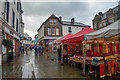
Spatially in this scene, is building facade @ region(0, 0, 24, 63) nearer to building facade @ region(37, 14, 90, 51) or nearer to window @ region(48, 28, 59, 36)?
building facade @ region(37, 14, 90, 51)

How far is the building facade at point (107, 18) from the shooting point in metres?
25.1

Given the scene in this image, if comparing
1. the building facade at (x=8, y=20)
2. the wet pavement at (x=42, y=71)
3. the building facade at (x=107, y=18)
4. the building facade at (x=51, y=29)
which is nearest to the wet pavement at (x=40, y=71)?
the wet pavement at (x=42, y=71)

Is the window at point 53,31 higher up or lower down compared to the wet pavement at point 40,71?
higher up

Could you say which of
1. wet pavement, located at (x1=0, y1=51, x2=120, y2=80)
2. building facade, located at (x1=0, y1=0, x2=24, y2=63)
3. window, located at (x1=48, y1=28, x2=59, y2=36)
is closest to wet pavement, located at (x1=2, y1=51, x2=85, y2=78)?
wet pavement, located at (x1=0, y1=51, x2=120, y2=80)

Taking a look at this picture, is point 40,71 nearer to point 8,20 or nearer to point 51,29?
point 8,20

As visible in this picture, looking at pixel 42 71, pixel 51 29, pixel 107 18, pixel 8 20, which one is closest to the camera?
pixel 42 71

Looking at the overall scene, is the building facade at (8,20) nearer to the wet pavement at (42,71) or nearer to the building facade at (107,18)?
the wet pavement at (42,71)

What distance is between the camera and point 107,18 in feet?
90.9

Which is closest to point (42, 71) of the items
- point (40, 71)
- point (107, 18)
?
point (40, 71)

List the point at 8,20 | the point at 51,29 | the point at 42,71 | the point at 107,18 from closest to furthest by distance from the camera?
the point at 42,71 < the point at 8,20 < the point at 107,18 < the point at 51,29

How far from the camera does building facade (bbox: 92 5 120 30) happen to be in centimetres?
2506

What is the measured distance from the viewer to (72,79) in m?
5.00

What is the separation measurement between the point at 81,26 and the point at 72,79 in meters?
30.1

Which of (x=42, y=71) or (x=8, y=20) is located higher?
(x=8, y=20)
